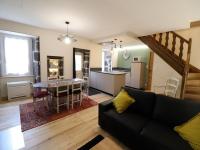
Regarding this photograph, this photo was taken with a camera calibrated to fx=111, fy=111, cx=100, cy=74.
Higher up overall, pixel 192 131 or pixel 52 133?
pixel 192 131

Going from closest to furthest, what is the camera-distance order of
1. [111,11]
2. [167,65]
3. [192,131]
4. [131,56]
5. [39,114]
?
1. [192,131]
2. [111,11]
3. [39,114]
4. [167,65]
5. [131,56]

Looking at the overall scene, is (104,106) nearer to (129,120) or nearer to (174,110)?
(129,120)

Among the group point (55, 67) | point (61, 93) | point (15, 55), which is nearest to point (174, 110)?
point (61, 93)

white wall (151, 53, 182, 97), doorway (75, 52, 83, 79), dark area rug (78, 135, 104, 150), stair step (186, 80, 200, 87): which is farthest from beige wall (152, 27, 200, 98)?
doorway (75, 52, 83, 79)

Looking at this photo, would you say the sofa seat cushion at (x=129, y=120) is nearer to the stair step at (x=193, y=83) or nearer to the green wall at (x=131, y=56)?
the stair step at (x=193, y=83)

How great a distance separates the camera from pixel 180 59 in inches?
134

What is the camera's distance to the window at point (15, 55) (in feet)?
12.2

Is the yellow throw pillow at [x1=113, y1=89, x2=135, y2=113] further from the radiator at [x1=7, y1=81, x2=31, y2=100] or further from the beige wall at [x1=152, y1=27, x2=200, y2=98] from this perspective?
the radiator at [x1=7, y1=81, x2=31, y2=100]

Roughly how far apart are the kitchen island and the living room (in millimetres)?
43

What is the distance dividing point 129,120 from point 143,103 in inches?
Answer: 19.2

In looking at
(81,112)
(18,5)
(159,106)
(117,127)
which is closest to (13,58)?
(18,5)

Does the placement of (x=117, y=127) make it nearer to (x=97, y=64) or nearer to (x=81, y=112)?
(x=81, y=112)

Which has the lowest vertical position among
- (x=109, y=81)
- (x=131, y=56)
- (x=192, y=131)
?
(x=192, y=131)

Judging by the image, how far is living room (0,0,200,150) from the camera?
180 centimetres
